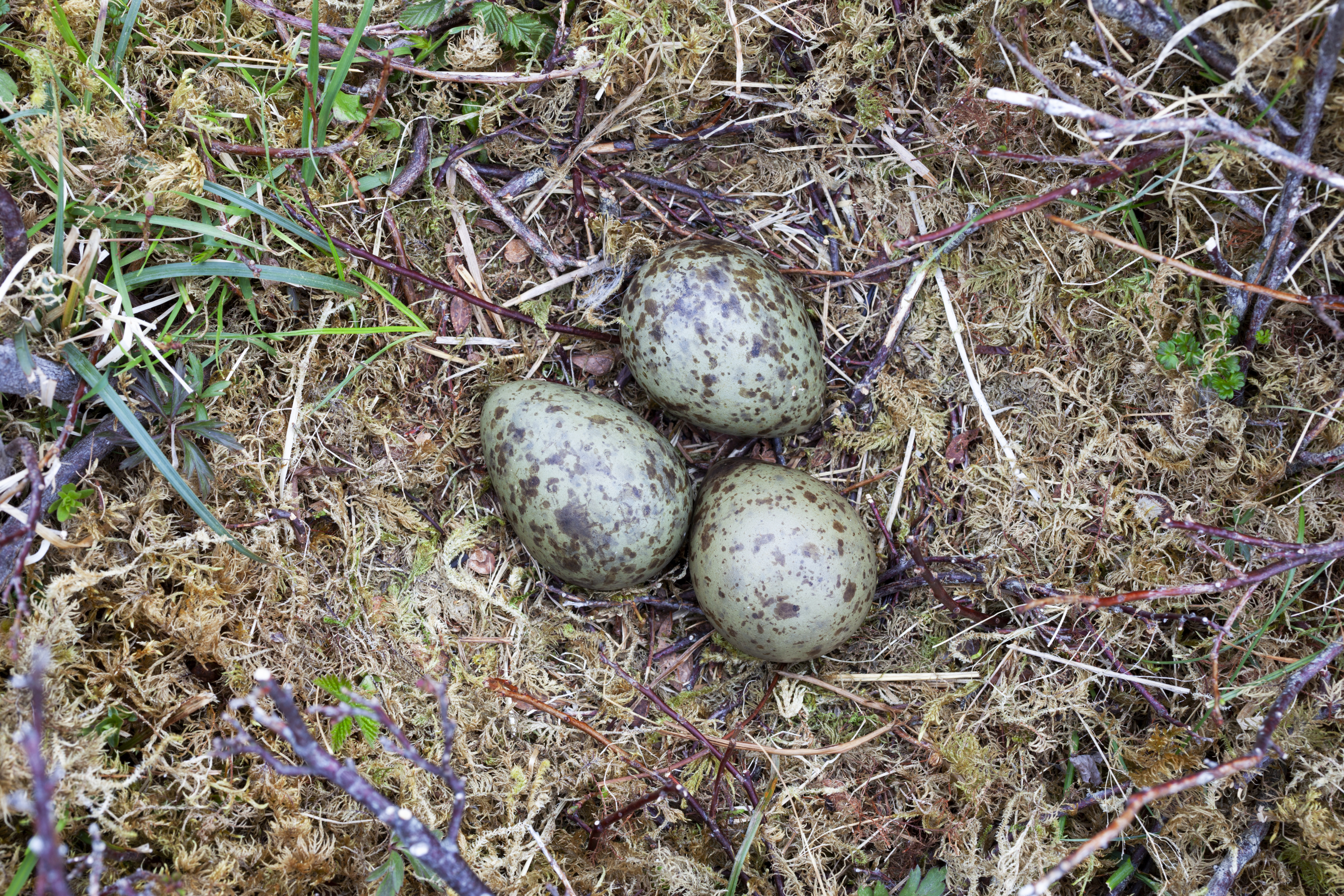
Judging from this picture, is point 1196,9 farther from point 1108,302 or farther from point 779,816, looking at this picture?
point 779,816

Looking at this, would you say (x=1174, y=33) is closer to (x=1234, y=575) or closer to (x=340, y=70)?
(x=1234, y=575)

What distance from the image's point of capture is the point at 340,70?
7.89 feet

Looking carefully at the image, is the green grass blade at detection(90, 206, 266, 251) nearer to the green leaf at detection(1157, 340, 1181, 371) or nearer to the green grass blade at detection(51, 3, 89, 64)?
the green grass blade at detection(51, 3, 89, 64)

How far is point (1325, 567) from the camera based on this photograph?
2.47 m

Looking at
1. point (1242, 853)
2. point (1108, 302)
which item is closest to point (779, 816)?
point (1242, 853)

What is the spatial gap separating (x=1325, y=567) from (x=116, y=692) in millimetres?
3617

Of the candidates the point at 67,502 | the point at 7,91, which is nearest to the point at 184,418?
the point at 67,502

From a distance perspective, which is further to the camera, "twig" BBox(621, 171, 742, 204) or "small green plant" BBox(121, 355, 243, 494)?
"twig" BBox(621, 171, 742, 204)

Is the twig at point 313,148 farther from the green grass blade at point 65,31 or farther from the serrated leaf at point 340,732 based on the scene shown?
the serrated leaf at point 340,732

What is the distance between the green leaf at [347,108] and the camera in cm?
260

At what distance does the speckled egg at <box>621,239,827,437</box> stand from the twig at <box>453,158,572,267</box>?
36cm

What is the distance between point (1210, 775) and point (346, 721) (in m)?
2.32

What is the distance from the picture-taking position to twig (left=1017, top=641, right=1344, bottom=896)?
1767 mm

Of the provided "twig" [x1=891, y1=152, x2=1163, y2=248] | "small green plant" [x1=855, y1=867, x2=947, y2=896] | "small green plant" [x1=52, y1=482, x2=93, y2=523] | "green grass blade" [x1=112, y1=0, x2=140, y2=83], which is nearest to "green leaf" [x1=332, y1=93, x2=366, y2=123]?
"green grass blade" [x1=112, y1=0, x2=140, y2=83]
